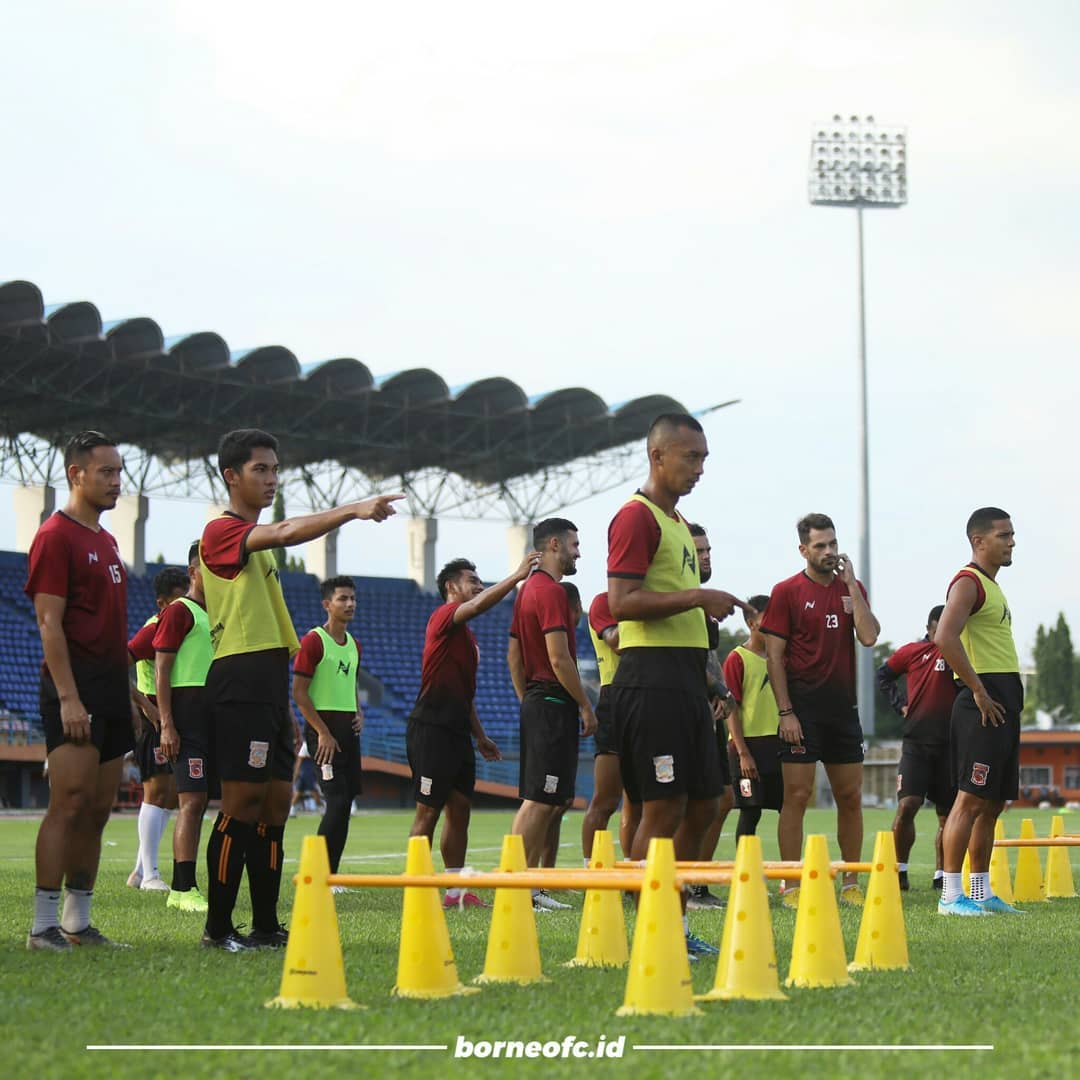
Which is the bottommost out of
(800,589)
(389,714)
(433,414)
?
(389,714)

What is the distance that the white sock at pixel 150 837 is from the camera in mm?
11219

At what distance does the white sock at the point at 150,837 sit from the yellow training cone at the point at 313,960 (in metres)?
6.20

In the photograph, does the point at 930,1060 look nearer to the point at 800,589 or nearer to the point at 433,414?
A: the point at 800,589

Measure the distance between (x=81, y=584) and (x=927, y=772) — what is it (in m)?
7.06

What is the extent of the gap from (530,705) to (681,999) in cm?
476

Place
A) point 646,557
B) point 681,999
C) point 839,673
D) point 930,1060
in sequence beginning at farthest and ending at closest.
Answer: point 839,673 < point 646,557 < point 681,999 < point 930,1060

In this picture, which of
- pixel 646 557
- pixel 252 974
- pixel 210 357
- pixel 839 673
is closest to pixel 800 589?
pixel 839 673

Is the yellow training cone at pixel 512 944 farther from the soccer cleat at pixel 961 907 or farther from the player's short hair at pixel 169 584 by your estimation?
the player's short hair at pixel 169 584

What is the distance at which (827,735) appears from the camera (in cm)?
967

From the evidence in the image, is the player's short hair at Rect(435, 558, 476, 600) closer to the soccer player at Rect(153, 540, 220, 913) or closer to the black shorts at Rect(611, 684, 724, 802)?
the soccer player at Rect(153, 540, 220, 913)

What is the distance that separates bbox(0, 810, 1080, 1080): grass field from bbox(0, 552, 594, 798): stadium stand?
30.6 metres

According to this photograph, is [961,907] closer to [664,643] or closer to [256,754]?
[664,643]

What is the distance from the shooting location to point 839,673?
9.80 meters

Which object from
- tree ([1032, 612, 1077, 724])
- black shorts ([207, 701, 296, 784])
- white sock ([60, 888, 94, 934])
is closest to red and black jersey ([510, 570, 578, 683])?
black shorts ([207, 701, 296, 784])
